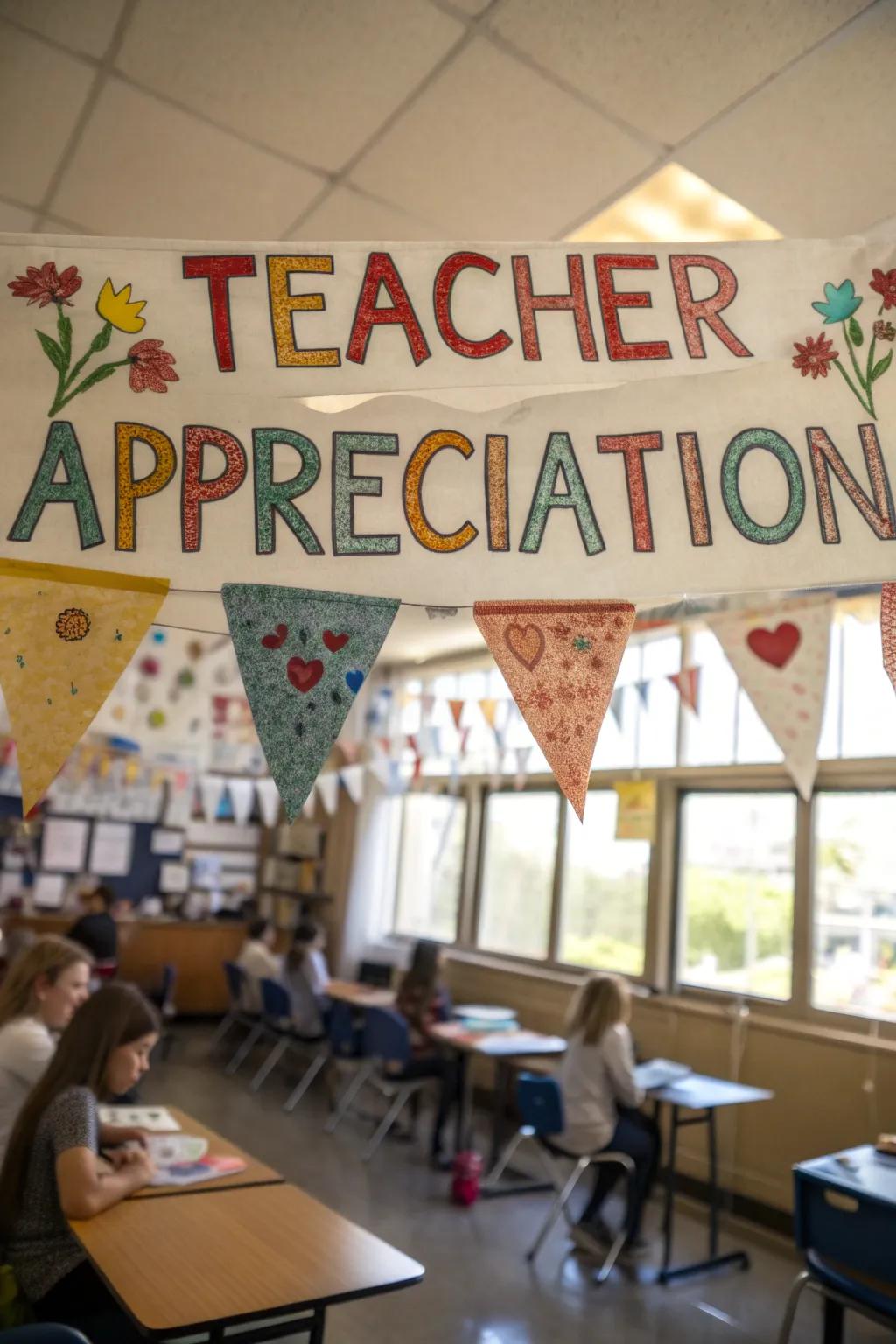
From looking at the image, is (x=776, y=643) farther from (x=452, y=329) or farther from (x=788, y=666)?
(x=452, y=329)

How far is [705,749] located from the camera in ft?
18.3

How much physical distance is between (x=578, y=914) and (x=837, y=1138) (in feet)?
7.39

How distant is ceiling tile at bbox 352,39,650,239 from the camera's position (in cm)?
214

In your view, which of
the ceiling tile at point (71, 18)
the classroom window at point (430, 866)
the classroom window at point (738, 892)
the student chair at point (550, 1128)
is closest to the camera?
the ceiling tile at point (71, 18)

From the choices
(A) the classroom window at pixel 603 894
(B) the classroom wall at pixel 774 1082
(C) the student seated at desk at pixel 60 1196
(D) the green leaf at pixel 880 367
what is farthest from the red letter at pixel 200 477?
(A) the classroom window at pixel 603 894

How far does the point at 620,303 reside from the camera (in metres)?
1.56

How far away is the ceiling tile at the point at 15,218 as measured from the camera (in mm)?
2734

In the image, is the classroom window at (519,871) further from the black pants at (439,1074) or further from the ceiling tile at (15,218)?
the ceiling tile at (15,218)

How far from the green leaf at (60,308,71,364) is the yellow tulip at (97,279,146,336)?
5cm

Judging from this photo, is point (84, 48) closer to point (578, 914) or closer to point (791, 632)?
point (791, 632)

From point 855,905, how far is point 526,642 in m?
3.90

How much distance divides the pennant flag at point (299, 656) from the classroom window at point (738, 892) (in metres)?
4.16

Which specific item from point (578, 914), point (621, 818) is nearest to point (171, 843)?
point (578, 914)

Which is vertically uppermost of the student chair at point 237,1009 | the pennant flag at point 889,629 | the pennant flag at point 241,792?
the pennant flag at point 889,629
